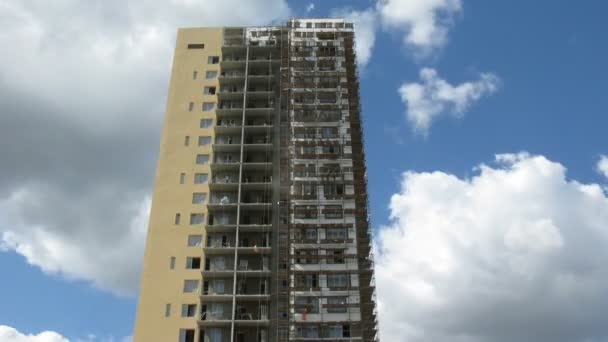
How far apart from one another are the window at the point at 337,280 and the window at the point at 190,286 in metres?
14.3

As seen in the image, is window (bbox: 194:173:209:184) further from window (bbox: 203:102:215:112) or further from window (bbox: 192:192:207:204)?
window (bbox: 203:102:215:112)

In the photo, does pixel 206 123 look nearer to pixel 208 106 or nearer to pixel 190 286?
pixel 208 106

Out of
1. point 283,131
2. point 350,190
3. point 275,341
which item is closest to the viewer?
point 275,341

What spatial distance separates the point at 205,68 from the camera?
76.2 meters

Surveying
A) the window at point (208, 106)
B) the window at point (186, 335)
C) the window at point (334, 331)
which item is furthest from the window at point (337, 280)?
the window at point (208, 106)

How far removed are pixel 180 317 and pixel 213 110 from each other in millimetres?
26992

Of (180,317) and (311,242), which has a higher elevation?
(311,242)

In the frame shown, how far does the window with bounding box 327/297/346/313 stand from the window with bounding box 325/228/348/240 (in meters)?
7.22

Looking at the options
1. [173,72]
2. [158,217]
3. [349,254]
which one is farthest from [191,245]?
[173,72]

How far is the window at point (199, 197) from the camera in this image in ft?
215

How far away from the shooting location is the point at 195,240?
2475 inches

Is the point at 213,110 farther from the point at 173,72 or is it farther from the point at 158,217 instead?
the point at 158,217

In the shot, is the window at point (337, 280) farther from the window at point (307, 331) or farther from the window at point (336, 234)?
the window at point (307, 331)

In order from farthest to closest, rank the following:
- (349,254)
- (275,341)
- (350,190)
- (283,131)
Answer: (283,131)
(350,190)
(349,254)
(275,341)
